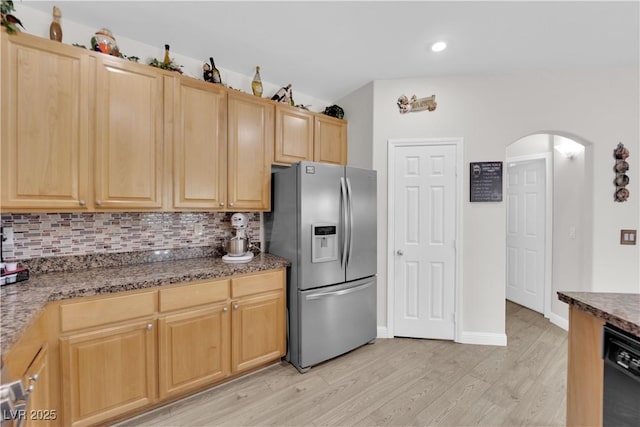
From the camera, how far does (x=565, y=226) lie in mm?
3029

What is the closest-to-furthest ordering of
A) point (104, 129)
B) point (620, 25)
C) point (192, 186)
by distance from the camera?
1. point (104, 129)
2. point (620, 25)
3. point (192, 186)

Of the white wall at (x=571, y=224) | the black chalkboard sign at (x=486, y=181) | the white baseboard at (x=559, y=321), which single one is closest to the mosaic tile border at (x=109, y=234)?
the black chalkboard sign at (x=486, y=181)

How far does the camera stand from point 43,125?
1.56m

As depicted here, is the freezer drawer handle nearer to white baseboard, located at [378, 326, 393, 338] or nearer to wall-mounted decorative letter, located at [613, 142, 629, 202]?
white baseboard, located at [378, 326, 393, 338]

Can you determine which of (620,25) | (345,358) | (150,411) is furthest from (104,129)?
(620,25)

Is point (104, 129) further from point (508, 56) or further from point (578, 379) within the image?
point (508, 56)

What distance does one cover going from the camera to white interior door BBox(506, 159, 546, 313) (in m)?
3.34

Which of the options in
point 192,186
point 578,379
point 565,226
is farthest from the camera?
point 565,226

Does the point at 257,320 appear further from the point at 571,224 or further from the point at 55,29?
the point at 571,224

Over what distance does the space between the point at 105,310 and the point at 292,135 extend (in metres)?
1.97

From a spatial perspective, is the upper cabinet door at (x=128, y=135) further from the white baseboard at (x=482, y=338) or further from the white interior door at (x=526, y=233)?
the white interior door at (x=526, y=233)

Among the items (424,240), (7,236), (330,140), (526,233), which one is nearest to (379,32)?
(330,140)

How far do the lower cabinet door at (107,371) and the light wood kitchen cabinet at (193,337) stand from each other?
0.26 ft

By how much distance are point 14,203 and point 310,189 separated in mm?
1788
